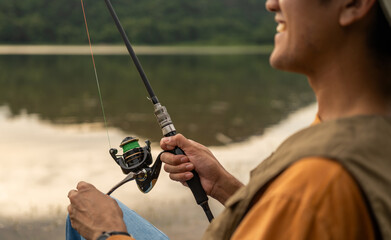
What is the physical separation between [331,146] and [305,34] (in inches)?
11.8

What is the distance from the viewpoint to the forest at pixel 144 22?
5206 centimetres

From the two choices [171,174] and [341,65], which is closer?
[341,65]

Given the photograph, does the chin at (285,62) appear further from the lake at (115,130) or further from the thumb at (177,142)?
the lake at (115,130)

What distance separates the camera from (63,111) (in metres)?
11.2

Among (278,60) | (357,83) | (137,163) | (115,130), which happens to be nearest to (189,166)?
(137,163)

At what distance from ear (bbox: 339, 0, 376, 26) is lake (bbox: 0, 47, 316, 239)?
10.6 feet

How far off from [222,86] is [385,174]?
17.2 metres

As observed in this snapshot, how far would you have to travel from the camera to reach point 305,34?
1.21 m

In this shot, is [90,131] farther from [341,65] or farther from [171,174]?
[341,65]

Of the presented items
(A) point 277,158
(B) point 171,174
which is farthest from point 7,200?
(A) point 277,158

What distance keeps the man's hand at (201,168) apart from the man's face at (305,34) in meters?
0.74

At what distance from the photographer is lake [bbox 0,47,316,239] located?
4.83 meters

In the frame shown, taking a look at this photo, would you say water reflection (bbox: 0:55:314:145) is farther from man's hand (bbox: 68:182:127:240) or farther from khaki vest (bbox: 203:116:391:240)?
khaki vest (bbox: 203:116:391:240)

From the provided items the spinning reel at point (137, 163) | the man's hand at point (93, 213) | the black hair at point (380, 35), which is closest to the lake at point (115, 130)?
the spinning reel at point (137, 163)
